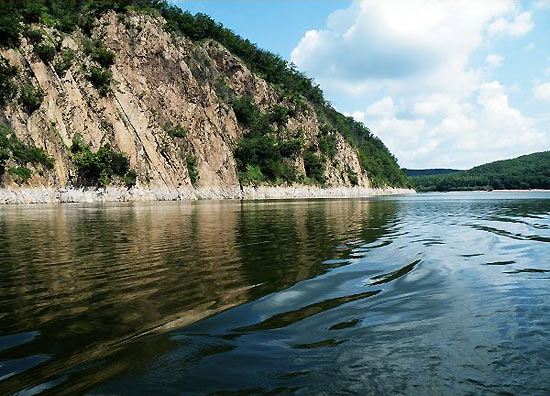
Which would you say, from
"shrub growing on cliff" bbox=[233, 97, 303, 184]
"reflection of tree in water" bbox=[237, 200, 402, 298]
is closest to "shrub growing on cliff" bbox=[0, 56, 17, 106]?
"shrub growing on cliff" bbox=[233, 97, 303, 184]

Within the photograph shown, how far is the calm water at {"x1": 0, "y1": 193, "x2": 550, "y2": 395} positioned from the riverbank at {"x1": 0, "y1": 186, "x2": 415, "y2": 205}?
38.5 metres

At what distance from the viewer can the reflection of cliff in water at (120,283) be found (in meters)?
4.67

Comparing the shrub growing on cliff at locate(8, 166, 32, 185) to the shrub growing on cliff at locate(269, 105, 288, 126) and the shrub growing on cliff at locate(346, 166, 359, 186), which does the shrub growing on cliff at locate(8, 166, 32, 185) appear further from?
the shrub growing on cliff at locate(346, 166, 359, 186)

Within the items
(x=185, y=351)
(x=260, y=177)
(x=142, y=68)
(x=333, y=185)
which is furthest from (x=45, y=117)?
(x=333, y=185)

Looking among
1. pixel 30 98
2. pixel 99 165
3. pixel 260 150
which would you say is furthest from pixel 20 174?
pixel 260 150

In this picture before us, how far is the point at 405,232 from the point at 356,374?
1369 centimetres

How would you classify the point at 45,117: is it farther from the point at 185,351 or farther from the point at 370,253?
the point at 185,351

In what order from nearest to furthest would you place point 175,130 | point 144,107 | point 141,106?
point 141,106 → point 144,107 → point 175,130

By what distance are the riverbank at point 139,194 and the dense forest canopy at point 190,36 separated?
16.0m

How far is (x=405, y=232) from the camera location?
16891mm

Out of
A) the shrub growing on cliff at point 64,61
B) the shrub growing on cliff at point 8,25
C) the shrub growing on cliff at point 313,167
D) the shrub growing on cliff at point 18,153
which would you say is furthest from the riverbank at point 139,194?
the shrub growing on cliff at point 8,25

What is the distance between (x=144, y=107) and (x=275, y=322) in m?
65.9

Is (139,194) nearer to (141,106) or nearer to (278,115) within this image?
(141,106)

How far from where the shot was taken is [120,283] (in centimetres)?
798
